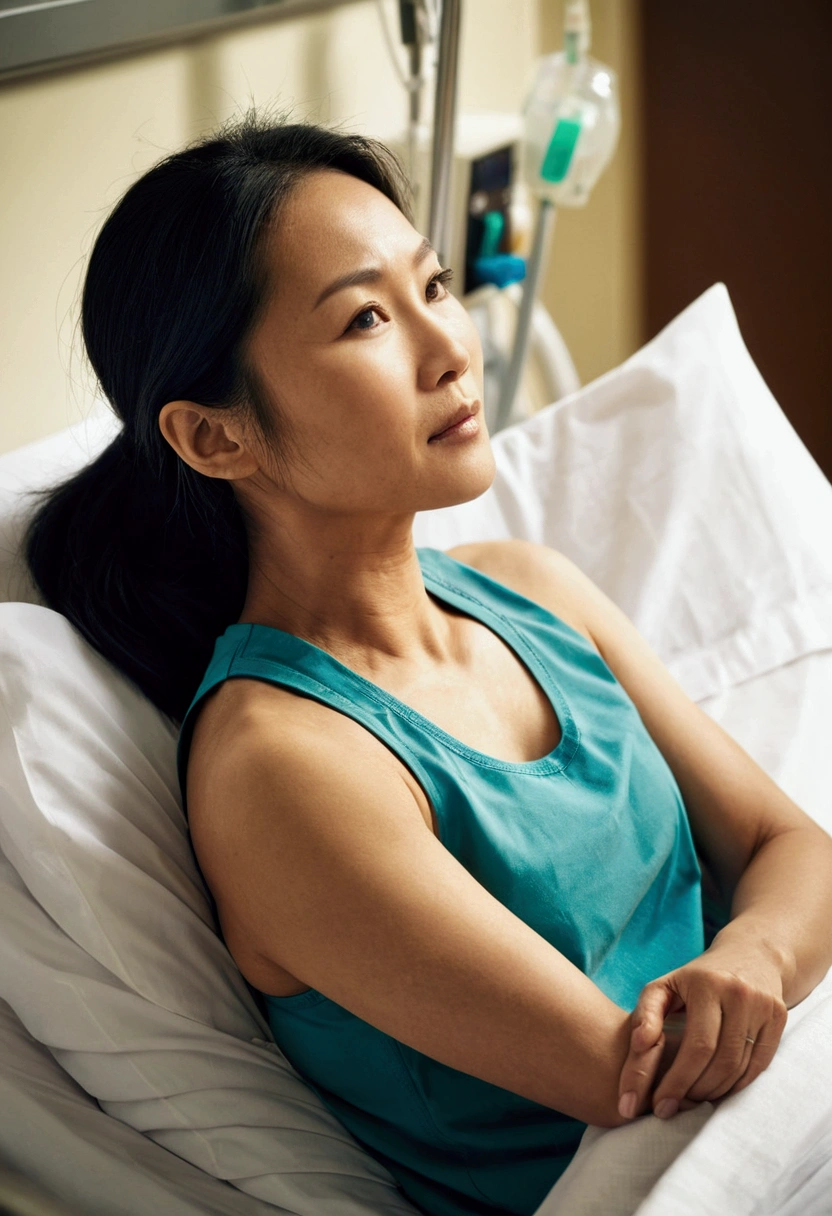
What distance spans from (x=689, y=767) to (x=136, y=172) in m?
0.93

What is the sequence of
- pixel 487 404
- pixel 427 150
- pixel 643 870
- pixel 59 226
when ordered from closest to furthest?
pixel 643 870, pixel 59 226, pixel 427 150, pixel 487 404

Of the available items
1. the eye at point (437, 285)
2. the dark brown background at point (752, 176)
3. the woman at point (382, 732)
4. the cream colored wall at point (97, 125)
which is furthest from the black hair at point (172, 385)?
the dark brown background at point (752, 176)

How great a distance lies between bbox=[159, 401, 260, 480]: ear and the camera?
1.01m

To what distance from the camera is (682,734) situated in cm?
123

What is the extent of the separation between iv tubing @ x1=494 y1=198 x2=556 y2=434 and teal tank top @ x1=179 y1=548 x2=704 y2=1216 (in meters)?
0.98

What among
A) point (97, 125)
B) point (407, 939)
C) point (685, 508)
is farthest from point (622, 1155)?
point (97, 125)

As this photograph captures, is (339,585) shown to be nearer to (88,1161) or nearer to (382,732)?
(382,732)

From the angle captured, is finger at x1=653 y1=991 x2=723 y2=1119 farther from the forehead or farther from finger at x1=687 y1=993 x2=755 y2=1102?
the forehead

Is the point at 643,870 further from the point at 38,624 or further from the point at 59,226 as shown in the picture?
the point at 59,226

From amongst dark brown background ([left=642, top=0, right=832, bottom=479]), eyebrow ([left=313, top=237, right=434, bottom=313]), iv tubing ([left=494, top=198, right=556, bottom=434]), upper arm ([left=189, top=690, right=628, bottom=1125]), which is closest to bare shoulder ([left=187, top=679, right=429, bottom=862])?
upper arm ([left=189, top=690, right=628, bottom=1125])

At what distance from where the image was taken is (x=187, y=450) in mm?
1024

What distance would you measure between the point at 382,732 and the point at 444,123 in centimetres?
97

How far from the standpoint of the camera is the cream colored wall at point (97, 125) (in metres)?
1.35

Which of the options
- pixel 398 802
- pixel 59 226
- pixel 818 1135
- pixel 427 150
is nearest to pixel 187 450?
pixel 398 802
